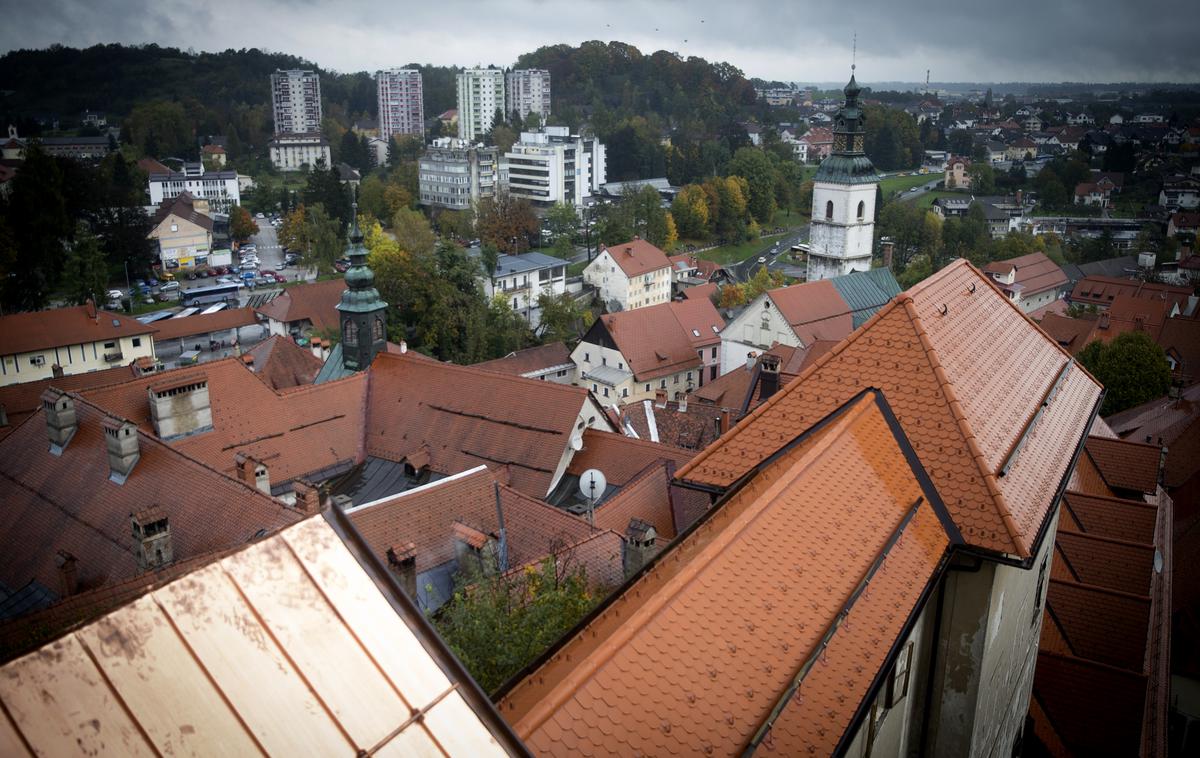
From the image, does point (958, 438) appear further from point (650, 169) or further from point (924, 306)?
point (650, 169)

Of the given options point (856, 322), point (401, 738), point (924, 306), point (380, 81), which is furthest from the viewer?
point (380, 81)

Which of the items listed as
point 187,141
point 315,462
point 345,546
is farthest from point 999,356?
point 187,141

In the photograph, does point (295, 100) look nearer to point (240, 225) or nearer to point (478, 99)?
point (478, 99)

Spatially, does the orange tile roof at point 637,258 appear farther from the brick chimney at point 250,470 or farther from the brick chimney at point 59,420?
the brick chimney at point 59,420

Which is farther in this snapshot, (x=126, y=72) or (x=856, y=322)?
(x=126, y=72)

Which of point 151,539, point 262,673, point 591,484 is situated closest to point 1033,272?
point 591,484

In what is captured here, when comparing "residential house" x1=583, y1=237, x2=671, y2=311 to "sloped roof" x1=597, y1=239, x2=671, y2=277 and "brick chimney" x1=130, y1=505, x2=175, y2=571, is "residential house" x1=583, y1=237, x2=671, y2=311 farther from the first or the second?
"brick chimney" x1=130, y1=505, x2=175, y2=571

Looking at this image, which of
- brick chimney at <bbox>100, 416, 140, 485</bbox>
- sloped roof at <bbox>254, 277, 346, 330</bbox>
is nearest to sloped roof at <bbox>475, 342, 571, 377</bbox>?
sloped roof at <bbox>254, 277, 346, 330</bbox>
